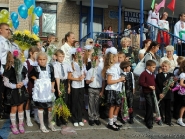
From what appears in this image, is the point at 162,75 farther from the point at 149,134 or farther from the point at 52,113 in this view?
the point at 52,113

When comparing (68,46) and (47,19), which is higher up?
(47,19)

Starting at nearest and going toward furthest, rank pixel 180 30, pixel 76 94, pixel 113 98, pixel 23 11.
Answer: pixel 113 98 < pixel 76 94 < pixel 23 11 < pixel 180 30

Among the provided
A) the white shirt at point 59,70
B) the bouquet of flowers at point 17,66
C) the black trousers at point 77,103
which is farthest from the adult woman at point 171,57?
the bouquet of flowers at point 17,66

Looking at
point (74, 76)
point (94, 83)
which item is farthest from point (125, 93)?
point (74, 76)

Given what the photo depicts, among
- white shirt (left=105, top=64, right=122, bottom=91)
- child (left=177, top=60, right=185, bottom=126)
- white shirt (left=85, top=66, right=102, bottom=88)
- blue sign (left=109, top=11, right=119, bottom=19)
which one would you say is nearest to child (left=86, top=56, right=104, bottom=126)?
white shirt (left=85, top=66, right=102, bottom=88)

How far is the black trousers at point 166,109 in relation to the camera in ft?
19.2

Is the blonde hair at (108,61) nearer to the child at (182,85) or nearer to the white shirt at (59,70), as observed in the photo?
the white shirt at (59,70)

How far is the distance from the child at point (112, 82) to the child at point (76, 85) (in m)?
0.53

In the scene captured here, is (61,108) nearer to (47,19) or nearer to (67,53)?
(67,53)

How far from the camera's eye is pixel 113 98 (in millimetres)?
5270

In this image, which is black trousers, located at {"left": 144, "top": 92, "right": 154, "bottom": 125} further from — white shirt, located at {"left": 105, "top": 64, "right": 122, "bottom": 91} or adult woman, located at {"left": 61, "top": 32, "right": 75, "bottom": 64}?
adult woman, located at {"left": 61, "top": 32, "right": 75, "bottom": 64}

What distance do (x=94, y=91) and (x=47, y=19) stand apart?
8.50 meters

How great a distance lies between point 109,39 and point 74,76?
6080mm

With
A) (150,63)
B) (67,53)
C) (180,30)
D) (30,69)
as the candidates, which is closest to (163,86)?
(150,63)
